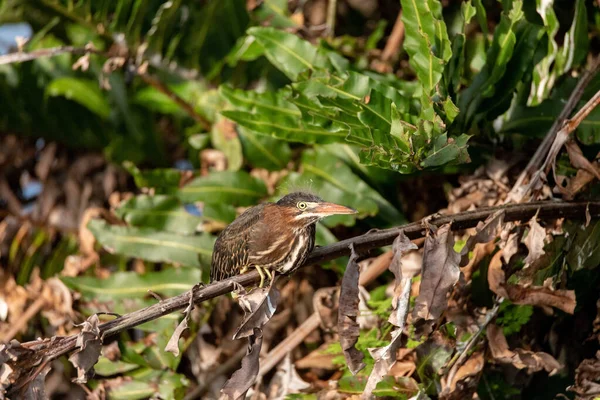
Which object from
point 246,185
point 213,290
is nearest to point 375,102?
point 213,290

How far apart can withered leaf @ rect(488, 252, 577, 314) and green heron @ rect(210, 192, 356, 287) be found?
0.50 m

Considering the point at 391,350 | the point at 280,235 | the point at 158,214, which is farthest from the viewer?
the point at 158,214

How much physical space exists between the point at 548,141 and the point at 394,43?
4.86 feet

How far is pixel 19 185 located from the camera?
4.96 metres

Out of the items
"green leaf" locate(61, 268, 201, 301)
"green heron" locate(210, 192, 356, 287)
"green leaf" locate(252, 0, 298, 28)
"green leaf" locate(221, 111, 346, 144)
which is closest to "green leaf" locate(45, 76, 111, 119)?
"green leaf" locate(252, 0, 298, 28)

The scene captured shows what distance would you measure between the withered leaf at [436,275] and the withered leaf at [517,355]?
40cm

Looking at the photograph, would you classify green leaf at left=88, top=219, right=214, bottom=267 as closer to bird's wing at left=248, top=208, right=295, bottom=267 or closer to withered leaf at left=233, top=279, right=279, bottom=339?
bird's wing at left=248, top=208, right=295, bottom=267

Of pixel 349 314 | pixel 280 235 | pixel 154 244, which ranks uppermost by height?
pixel 280 235

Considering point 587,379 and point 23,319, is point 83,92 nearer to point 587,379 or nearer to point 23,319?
point 23,319

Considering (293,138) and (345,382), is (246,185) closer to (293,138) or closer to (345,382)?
(293,138)

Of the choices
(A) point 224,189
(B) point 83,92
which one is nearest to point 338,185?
(A) point 224,189

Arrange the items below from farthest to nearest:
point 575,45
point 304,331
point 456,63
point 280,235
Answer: point 304,331 → point 575,45 → point 456,63 → point 280,235

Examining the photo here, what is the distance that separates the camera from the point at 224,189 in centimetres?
360

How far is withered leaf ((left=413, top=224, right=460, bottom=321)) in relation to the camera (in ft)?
7.29
